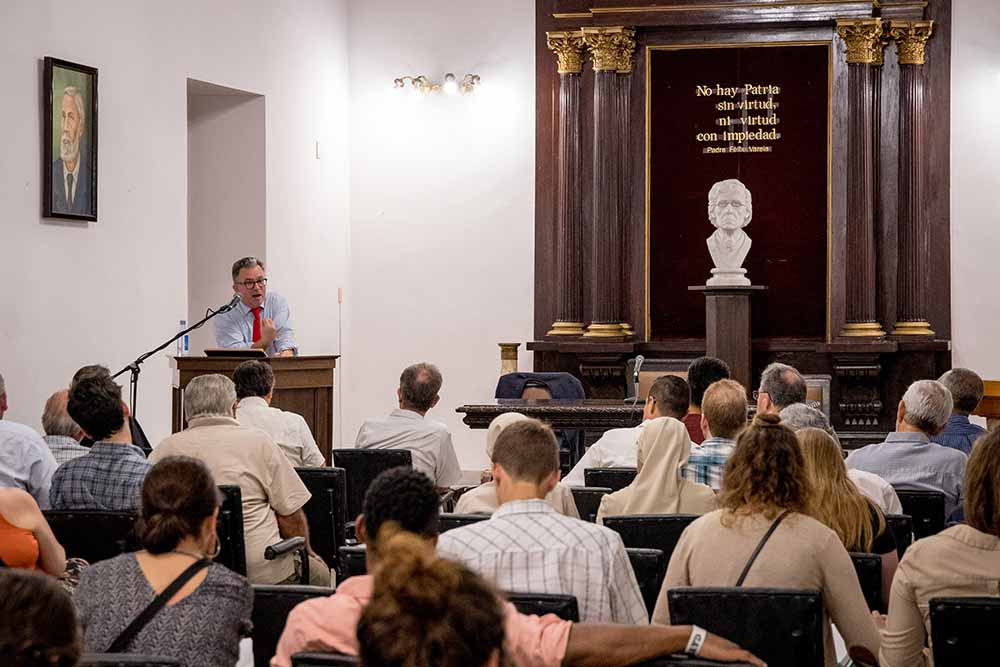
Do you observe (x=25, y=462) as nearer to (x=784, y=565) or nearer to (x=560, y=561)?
(x=560, y=561)

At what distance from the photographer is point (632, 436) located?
5902 mm

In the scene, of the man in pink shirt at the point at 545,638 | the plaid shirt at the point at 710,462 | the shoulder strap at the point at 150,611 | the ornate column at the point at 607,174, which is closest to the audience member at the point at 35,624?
the man in pink shirt at the point at 545,638

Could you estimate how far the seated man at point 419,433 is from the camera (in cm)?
620

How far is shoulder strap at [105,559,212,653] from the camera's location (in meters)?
2.80

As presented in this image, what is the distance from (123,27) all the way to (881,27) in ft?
18.4

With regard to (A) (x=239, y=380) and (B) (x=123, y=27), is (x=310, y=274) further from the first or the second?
Result: (A) (x=239, y=380)

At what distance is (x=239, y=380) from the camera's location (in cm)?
613

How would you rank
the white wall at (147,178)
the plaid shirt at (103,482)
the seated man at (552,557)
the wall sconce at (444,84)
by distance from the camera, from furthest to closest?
the wall sconce at (444,84) < the white wall at (147,178) < the plaid shirt at (103,482) < the seated man at (552,557)

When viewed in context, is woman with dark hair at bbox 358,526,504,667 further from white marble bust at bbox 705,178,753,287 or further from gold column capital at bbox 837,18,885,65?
gold column capital at bbox 837,18,885,65

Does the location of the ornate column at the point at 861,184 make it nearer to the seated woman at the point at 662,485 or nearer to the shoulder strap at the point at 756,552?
the seated woman at the point at 662,485

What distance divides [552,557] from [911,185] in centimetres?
865

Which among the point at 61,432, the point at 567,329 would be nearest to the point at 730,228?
the point at 567,329

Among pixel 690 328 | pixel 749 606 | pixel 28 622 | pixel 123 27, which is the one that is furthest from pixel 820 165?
pixel 28 622

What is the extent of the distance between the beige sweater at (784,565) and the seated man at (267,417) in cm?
288
